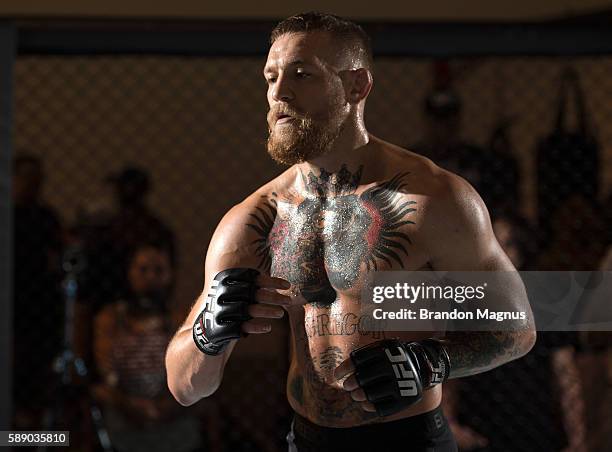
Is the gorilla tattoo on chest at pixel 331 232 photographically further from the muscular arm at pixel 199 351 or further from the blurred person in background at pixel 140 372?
→ the blurred person in background at pixel 140 372

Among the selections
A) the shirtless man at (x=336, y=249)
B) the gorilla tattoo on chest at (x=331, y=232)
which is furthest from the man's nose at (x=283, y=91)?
the gorilla tattoo on chest at (x=331, y=232)

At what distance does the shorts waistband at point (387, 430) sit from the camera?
1.17 meters

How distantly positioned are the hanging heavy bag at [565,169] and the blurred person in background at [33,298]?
3.24 ft

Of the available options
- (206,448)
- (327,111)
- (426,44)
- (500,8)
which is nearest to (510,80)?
(500,8)

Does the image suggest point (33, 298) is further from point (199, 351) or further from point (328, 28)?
point (328, 28)

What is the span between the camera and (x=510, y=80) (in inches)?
108

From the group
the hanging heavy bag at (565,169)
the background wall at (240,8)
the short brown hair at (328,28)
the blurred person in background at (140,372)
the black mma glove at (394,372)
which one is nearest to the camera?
the black mma glove at (394,372)

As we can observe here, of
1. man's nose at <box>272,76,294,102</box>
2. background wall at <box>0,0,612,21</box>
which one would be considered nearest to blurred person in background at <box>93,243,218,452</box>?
man's nose at <box>272,76,294,102</box>

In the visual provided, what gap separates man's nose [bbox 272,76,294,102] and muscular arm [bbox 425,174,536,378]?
0.72ft

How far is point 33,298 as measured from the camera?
1.87 meters

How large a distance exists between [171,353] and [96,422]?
2.05ft

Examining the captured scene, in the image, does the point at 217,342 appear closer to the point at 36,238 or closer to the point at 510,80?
the point at 36,238

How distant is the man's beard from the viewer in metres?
1.14

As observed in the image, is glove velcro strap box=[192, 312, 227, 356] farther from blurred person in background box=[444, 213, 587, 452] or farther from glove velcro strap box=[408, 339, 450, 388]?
blurred person in background box=[444, 213, 587, 452]
